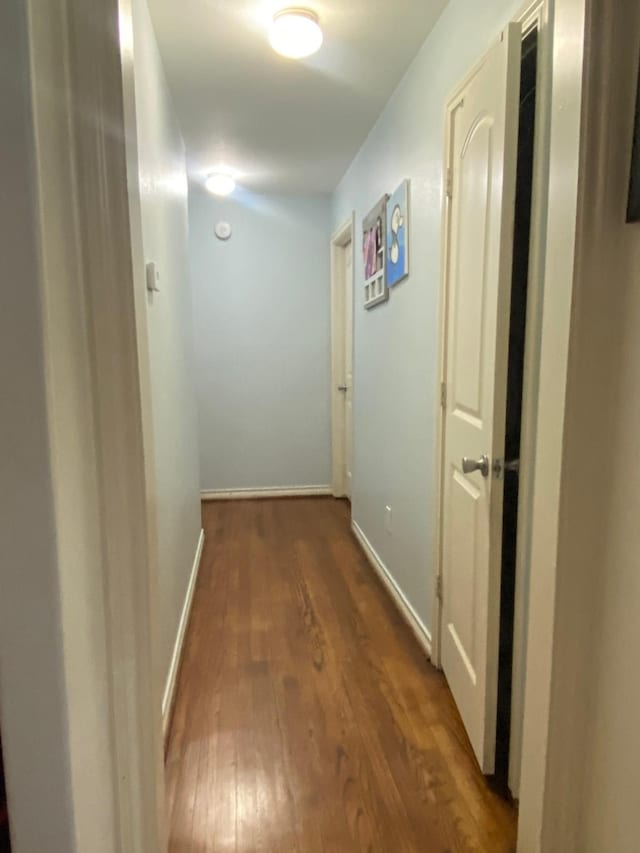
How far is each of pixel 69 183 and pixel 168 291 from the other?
5.03 ft

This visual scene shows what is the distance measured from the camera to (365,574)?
3.01 meters

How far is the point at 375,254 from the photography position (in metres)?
2.87

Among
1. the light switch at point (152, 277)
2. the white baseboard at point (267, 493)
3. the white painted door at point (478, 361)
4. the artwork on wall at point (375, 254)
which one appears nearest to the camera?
the white painted door at point (478, 361)

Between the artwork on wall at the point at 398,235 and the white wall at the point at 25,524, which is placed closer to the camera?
the white wall at the point at 25,524

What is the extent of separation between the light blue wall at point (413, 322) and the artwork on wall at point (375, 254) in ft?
0.23

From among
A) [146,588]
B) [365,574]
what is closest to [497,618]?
[146,588]

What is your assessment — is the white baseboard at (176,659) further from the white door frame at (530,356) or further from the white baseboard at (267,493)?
the white baseboard at (267,493)

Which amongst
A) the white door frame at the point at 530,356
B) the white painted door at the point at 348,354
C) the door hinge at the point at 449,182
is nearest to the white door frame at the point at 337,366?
the white painted door at the point at 348,354

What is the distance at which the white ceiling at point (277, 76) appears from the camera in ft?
6.14

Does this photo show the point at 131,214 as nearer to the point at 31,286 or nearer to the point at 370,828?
the point at 31,286

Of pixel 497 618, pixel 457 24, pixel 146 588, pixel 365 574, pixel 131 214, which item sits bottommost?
pixel 365 574

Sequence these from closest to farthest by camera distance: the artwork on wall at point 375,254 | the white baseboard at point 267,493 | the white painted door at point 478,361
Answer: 1. the white painted door at point 478,361
2. the artwork on wall at point 375,254
3. the white baseboard at point 267,493

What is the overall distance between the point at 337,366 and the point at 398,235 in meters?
1.94

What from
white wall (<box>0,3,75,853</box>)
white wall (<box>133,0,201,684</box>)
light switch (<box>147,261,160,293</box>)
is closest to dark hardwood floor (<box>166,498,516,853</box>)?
white wall (<box>133,0,201,684</box>)
